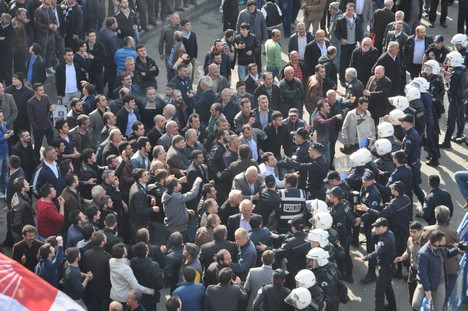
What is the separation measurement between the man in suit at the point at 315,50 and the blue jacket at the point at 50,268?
862 cm

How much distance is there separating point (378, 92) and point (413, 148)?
2.44 m

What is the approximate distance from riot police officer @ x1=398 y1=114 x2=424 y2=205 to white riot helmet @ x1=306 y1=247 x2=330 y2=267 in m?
4.11

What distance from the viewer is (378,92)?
771 inches

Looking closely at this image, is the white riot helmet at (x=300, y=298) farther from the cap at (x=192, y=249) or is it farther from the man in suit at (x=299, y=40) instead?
the man in suit at (x=299, y=40)

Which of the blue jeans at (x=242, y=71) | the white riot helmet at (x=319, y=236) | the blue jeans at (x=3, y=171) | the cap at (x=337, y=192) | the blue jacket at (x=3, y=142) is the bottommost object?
the blue jeans at (x=242, y=71)

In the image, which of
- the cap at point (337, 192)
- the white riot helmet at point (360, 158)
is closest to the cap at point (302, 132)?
the white riot helmet at point (360, 158)

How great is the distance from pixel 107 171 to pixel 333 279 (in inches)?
152

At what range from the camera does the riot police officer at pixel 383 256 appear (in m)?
14.7

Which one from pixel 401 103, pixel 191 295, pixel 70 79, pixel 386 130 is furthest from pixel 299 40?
Answer: pixel 191 295

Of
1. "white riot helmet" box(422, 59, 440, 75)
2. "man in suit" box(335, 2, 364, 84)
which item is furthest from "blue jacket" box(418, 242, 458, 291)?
"man in suit" box(335, 2, 364, 84)

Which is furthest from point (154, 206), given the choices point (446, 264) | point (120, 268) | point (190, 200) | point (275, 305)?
point (446, 264)

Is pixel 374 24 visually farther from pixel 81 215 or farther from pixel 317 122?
pixel 81 215

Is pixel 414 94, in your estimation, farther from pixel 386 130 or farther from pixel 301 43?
pixel 301 43

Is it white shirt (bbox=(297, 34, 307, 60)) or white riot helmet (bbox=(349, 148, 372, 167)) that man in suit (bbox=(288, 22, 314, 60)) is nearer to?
white shirt (bbox=(297, 34, 307, 60))
